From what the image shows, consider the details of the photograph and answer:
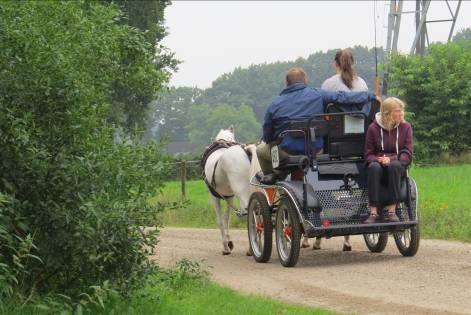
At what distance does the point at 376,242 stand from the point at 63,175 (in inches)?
238

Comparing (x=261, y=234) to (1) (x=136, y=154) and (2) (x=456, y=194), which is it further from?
(2) (x=456, y=194)

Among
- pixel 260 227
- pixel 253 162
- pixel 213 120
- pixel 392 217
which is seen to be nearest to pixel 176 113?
pixel 213 120

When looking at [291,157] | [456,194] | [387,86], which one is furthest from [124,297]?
[387,86]

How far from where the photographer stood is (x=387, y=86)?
40.3m

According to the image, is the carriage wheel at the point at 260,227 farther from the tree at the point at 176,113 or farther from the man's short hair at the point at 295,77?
the tree at the point at 176,113

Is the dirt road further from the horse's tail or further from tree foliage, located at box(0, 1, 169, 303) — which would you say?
tree foliage, located at box(0, 1, 169, 303)

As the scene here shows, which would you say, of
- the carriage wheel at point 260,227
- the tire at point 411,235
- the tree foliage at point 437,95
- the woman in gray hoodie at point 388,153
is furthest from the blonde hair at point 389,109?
the tree foliage at point 437,95

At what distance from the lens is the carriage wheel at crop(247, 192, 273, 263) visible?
12.8 m

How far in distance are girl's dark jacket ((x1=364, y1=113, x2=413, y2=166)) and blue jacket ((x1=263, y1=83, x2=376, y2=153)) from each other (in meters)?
0.40

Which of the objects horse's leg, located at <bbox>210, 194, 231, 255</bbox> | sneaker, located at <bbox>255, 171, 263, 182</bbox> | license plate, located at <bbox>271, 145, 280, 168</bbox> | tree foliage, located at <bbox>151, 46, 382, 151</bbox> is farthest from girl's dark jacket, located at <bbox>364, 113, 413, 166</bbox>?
tree foliage, located at <bbox>151, 46, 382, 151</bbox>

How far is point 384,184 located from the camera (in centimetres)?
1220

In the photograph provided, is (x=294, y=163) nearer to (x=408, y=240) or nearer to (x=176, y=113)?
(x=408, y=240)

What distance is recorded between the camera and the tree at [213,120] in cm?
14812

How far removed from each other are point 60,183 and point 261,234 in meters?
4.95
